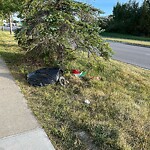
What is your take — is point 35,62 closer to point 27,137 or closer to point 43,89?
point 43,89

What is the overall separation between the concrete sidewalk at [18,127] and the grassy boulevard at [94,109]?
0.13 m

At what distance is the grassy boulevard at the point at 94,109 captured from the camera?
3094 millimetres

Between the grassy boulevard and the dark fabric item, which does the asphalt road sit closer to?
the grassy boulevard

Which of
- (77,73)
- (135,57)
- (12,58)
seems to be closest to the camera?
(77,73)

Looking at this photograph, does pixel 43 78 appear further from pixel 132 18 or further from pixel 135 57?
pixel 132 18

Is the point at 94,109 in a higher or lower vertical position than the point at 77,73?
lower

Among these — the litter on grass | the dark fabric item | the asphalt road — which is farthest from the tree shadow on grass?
the asphalt road

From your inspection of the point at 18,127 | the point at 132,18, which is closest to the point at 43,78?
the point at 18,127

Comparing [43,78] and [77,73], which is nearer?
[43,78]

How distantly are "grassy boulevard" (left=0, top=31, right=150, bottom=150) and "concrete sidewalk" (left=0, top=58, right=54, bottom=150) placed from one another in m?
0.13

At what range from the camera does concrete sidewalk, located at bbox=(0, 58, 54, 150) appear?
2.89m

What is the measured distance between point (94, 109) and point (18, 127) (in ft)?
4.76

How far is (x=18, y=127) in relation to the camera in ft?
10.7

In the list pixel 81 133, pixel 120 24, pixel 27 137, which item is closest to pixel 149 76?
pixel 81 133
